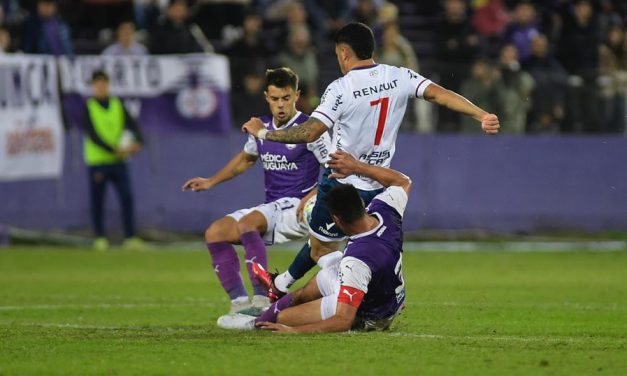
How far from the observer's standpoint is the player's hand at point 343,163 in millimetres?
10492

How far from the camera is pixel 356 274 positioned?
10.1 m

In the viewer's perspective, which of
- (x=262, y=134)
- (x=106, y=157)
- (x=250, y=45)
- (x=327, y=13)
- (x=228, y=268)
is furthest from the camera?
(x=327, y=13)

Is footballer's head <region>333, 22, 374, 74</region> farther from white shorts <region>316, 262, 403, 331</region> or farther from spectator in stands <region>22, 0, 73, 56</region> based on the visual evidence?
spectator in stands <region>22, 0, 73, 56</region>

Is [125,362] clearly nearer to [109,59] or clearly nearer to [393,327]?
[393,327]

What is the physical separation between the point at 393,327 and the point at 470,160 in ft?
35.1

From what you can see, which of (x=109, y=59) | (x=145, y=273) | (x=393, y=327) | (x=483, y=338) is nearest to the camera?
(x=483, y=338)

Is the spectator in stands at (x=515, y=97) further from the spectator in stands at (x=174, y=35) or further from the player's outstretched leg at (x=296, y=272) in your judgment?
the player's outstretched leg at (x=296, y=272)

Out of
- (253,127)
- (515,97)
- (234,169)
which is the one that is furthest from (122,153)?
(253,127)

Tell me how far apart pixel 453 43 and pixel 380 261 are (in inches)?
510

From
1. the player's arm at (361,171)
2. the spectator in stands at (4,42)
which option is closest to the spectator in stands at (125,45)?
the spectator in stands at (4,42)

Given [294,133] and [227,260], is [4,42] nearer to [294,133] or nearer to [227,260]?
[227,260]

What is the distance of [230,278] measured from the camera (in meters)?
11.9

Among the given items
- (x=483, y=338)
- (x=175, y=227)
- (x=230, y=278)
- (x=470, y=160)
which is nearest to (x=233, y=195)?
(x=175, y=227)

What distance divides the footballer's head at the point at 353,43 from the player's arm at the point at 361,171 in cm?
83
